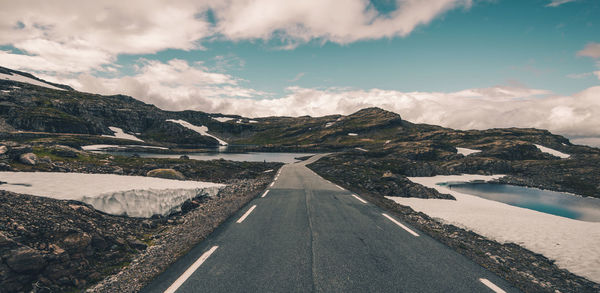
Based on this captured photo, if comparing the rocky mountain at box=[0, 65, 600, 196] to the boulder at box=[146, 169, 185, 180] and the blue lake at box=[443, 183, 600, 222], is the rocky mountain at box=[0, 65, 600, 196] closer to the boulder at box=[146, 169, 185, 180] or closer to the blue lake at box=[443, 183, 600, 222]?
the blue lake at box=[443, 183, 600, 222]

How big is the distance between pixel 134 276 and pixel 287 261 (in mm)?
3557

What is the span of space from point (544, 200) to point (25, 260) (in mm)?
59998

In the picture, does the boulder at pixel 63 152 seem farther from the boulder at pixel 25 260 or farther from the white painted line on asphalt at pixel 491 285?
the white painted line on asphalt at pixel 491 285

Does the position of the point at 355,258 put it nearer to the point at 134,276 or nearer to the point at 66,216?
the point at 134,276

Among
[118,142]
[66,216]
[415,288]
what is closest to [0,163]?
[66,216]

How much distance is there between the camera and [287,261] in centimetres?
604

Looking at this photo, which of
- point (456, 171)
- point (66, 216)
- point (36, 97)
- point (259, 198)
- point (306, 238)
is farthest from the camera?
point (36, 97)

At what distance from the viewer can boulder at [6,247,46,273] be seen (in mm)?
4566

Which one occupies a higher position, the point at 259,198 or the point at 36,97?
the point at 36,97

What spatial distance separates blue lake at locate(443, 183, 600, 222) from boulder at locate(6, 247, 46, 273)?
1848 inches

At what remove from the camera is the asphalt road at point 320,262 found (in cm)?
496

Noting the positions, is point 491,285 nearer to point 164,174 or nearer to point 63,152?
point 164,174

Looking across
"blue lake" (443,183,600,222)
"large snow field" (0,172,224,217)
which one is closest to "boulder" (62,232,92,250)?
"large snow field" (0,172,224,217)

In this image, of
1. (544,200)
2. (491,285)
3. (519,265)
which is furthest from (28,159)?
(544,200)
